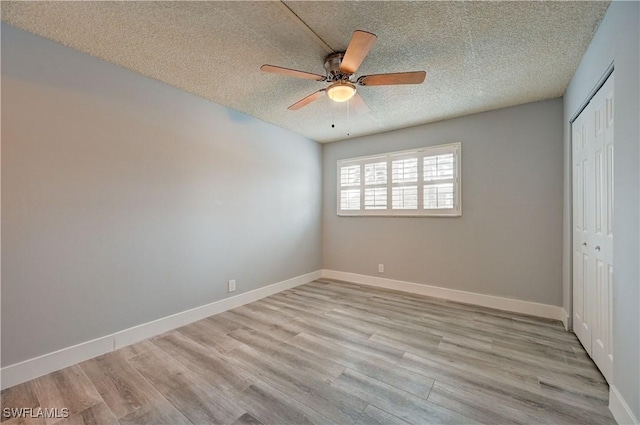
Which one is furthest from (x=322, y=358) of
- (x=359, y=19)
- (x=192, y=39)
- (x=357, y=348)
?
(x=192, y=39)

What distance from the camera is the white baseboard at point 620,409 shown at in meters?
1.36

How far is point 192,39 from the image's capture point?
6.73ft

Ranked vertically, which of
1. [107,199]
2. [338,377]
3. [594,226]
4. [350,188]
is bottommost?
[338,377]

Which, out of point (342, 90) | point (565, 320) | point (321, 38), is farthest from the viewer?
point (565, 320)

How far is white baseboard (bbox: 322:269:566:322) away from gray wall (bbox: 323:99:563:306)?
0.07 metres

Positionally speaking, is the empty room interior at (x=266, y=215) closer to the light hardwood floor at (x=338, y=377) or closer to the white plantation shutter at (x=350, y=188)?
the light hardwood floor at (x=338, y=377)

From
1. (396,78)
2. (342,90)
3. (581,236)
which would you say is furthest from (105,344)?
(581,236)

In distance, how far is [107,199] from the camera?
234 cm

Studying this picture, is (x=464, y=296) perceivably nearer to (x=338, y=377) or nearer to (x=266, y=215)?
(x=338, y=377)

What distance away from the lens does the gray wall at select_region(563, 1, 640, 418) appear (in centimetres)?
136

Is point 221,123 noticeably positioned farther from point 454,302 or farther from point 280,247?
point 454,302

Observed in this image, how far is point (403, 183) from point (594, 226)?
7.41 ft

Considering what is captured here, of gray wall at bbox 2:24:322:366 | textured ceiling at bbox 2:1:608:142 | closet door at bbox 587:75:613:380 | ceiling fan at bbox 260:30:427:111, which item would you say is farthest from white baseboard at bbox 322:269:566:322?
ceiling fan at bbox 260:30:427:111

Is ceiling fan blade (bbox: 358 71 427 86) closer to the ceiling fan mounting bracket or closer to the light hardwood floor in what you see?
the ceiling fan mounting bracket
